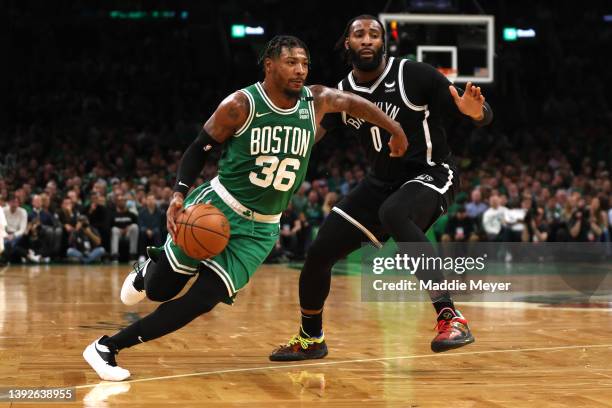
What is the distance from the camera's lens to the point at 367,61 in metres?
6.45

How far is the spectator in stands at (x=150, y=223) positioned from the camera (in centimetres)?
1845

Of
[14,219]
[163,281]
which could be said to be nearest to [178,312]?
[163,281]

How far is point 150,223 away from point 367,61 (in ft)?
41.4

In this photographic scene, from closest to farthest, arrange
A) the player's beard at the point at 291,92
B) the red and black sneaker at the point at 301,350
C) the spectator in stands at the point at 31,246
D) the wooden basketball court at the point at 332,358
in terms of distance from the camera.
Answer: the wooden basketball court at the point at 332,358 < the player's beard at the point at 291,92 < the red and black sneaker at the point at 301,350 < the spectator in stands at the point at 31,246

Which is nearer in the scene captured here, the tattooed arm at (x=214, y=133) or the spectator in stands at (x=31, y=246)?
the tattooed arm at (x=214, y=133)

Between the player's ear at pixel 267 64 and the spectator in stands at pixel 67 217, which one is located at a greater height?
the player's ear at pixel 267 64

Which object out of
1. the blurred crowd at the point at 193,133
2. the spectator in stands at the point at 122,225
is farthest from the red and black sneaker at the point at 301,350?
the spectator in stands at the point at 122,225

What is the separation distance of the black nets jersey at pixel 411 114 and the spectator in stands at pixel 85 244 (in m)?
12.8

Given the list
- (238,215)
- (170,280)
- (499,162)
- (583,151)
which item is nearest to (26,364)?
(170,280)

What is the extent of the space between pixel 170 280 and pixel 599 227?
14088 mm

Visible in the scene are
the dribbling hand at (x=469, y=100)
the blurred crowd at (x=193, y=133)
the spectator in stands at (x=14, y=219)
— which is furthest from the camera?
the blurred crowd at (x=193, y=133)

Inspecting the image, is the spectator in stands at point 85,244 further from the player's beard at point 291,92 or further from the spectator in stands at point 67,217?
the player's beard at point 291,92

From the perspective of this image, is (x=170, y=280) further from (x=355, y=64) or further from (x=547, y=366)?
(x=547, y=366)

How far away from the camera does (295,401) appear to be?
5.04 metres
